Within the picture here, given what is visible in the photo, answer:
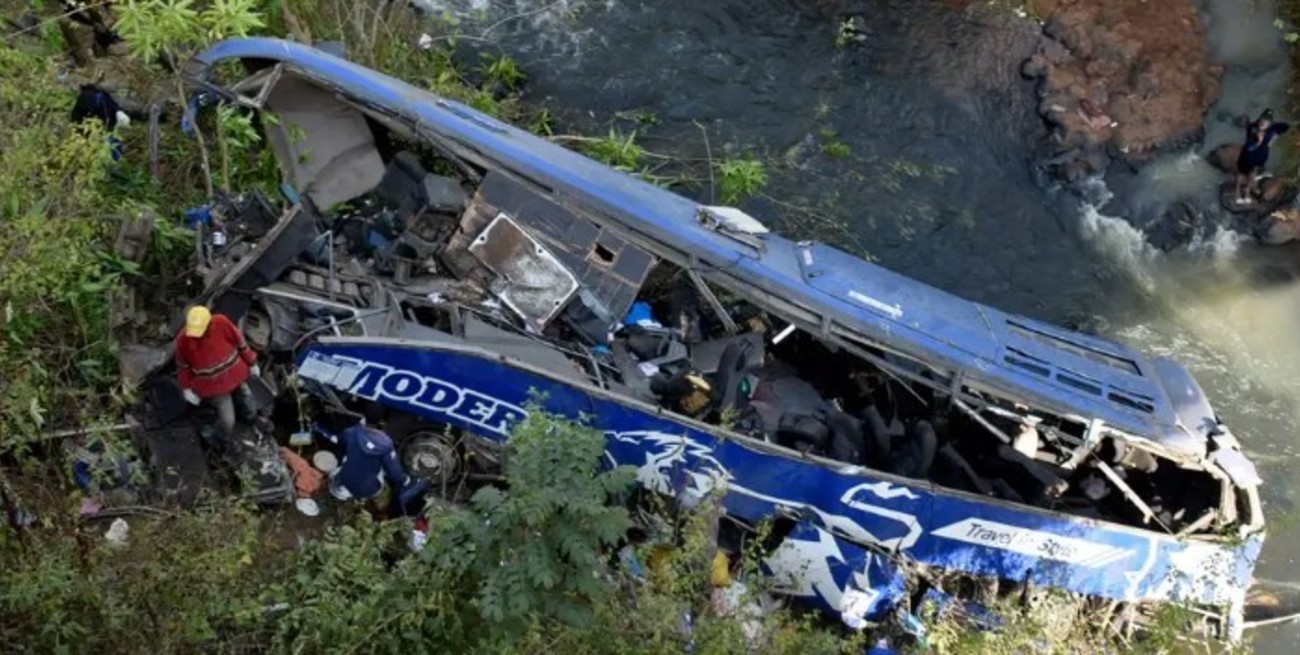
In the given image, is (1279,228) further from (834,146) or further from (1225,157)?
(834,146)

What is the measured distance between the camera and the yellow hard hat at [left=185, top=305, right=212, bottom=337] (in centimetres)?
702

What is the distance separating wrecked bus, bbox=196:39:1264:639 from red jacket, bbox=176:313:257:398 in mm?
468

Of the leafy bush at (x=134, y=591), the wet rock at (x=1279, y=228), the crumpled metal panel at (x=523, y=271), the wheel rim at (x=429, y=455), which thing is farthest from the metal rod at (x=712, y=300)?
the wet rock at (x=1279, y=228)

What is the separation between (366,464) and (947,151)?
778 centimetres

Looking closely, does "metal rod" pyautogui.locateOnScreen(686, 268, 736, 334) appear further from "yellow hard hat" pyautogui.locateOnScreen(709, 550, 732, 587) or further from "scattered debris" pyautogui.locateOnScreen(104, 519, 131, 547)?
"scattered debris" pyautogui.locateOnScreen(104, 519, 131, 547)

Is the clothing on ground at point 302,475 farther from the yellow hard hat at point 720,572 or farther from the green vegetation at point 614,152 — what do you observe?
the green vegetation at point 614,152

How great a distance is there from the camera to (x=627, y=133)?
12.6 m

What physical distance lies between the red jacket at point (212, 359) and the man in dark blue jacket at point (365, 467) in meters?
0.78

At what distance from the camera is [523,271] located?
8383 mm

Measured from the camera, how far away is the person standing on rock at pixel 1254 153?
1244 cm

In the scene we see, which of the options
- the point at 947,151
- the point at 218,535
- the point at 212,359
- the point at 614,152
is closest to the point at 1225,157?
the point at 947,151

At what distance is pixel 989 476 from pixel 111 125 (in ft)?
22.3

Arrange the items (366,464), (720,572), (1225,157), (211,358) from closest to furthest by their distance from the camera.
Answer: (211,358) < (366,464) < (720,572) < (1225,157)

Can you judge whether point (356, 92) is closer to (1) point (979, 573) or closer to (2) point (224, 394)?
(2) point (224, 394)
